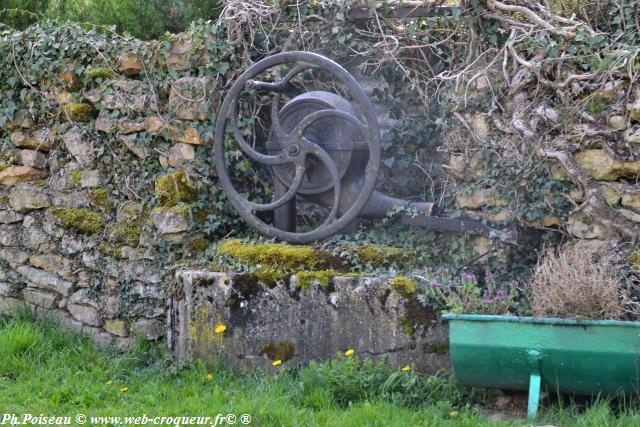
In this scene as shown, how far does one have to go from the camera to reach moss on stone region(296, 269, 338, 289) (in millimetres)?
5410

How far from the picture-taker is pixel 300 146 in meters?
5.75

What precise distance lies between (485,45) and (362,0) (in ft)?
2.93

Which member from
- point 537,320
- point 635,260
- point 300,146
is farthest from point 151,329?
point 635,260

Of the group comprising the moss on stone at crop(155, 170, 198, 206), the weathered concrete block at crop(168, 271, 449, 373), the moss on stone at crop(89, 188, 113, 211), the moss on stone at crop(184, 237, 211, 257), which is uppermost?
the moss on stone at crop(155, 170, 198, 206)

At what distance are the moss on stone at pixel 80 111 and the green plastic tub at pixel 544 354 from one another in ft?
11.3

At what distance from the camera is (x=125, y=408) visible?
16.4 feet

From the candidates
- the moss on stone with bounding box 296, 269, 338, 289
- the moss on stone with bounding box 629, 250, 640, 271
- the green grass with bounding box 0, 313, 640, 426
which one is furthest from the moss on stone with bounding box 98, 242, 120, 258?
the moss on stone with bounding box 629, 250, 640, 271

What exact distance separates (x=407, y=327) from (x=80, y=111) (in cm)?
312

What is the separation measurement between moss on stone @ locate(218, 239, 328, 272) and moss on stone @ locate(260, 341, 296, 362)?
1.51ft

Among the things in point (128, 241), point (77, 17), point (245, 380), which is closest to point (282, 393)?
point (245, 380)

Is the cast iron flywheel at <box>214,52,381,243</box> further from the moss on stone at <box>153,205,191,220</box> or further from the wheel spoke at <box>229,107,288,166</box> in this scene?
the moss on stone at <box>153,205,191,220</box>

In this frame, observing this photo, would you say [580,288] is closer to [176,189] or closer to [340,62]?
[340,62]

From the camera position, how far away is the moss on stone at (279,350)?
5465 millimetres

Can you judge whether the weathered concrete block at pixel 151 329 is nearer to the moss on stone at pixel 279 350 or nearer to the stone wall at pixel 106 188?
the stone wall at pixel 106 188
